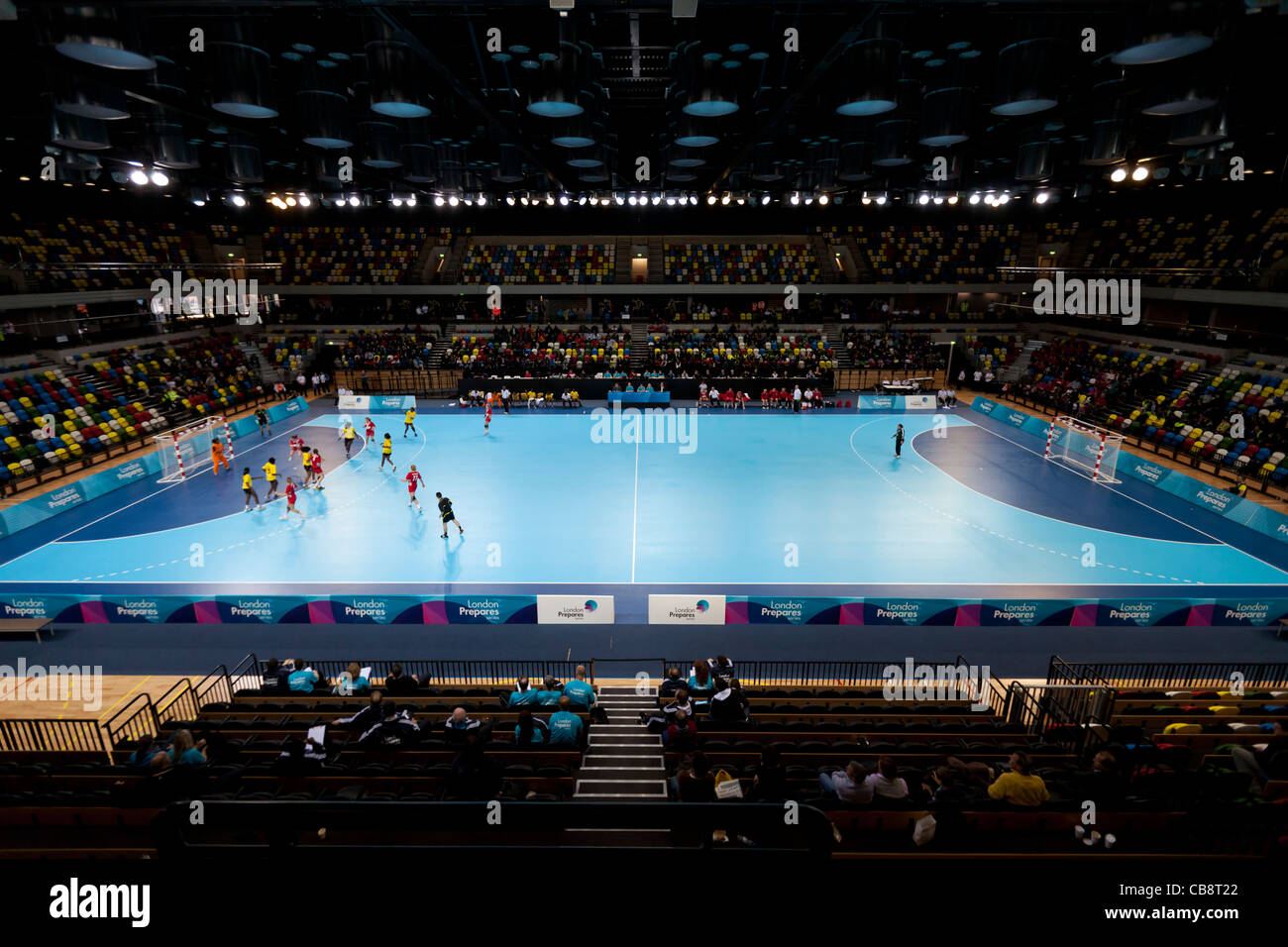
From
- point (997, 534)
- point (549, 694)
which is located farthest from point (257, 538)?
point (997, 534)

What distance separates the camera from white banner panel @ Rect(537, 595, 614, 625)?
1316 centimetres

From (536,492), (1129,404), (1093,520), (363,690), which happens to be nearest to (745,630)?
(363,690)

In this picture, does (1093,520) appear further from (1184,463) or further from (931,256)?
(931,256)

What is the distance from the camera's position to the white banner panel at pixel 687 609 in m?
13.2

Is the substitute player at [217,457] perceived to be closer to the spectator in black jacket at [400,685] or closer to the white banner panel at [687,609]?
the spectator in black jacket at [400,685]

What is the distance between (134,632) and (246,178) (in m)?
10.2

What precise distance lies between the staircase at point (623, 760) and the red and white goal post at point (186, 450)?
2149cm

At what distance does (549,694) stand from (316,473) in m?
16.4

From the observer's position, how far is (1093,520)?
779 inches

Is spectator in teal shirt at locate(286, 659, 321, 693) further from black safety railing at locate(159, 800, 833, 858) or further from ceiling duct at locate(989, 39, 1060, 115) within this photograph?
ceiling duct at locate(989, 39, 1060, 115)

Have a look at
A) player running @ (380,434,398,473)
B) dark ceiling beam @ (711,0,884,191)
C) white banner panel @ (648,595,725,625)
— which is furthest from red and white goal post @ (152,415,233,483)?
dark ceiling beam @ (711,0,884,191)
